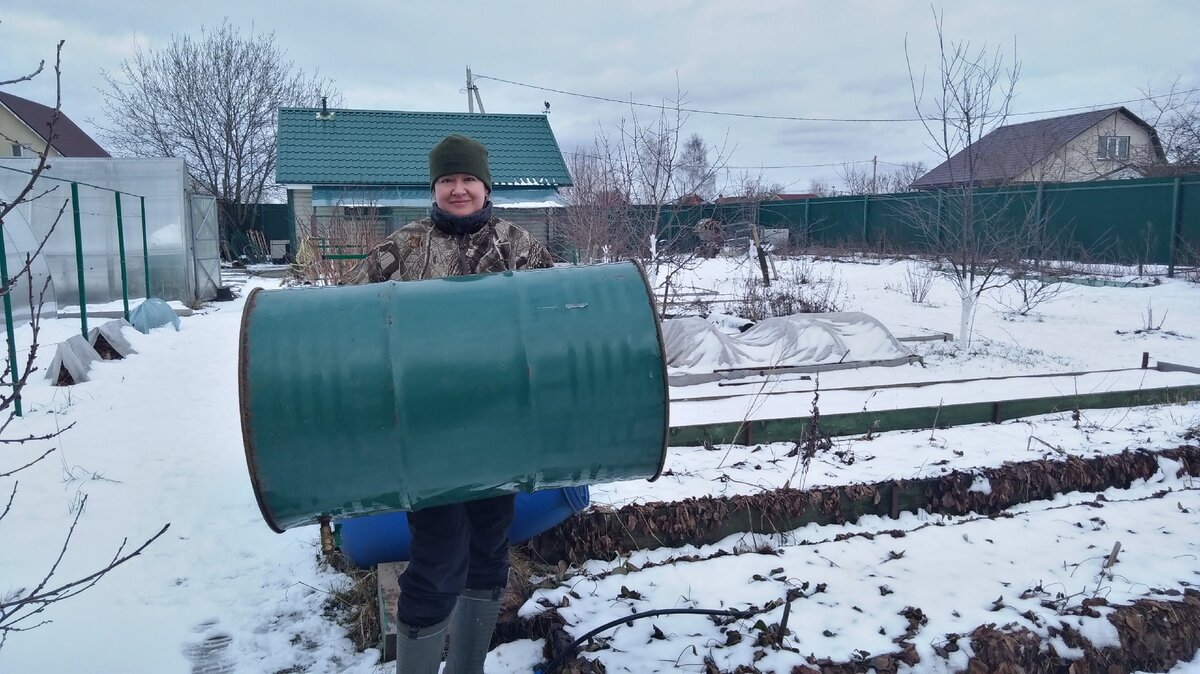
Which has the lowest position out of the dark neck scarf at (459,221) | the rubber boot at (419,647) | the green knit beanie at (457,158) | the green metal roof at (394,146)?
the rubber boot at (419,647)

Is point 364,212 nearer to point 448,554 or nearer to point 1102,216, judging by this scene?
point 448,554

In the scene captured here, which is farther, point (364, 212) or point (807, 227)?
point (807, 227)

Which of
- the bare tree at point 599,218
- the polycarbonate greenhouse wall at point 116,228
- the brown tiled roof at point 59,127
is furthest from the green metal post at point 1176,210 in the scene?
the brown tiled roof at point 59,127

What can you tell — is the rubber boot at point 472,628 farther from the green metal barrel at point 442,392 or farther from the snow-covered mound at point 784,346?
the snow-covered mound at point 784,346

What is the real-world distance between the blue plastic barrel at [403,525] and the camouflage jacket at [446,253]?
30.0 inches

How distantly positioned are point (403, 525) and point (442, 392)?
1.08 meters

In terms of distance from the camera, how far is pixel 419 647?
2033 mm

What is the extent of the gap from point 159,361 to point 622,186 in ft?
17.6

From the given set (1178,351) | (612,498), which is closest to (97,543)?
(612,498)

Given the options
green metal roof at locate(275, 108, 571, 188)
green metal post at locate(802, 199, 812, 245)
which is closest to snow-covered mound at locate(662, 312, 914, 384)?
green metal roof at locate(275, 108, 571, 188)

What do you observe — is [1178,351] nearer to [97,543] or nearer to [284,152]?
[97,543]

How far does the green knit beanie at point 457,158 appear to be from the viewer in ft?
6.97

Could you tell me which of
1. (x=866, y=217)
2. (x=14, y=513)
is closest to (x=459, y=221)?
(x=14, y=513)

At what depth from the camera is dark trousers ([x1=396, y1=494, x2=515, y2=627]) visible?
1934mm
